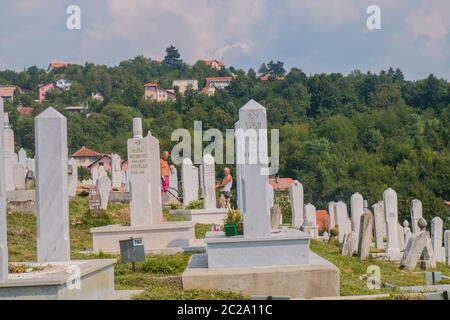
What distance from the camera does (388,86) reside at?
89.2 m

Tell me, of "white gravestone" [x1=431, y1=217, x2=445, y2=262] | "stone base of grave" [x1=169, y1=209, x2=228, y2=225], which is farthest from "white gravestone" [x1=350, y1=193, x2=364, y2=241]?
"stone base of grave" [x1=169, y1=209, x2=228, y2=225]

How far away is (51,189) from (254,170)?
2.89 meters

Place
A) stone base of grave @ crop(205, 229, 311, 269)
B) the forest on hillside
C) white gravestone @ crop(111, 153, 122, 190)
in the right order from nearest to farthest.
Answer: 1. stone base of grave @ crop(205, 229, 311, 269)
2. white gravestone @ crop(111, 153, 122, 190)
3. the forest on hillside

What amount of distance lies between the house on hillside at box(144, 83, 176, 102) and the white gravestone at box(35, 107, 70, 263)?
71.6 meters

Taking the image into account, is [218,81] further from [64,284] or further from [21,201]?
[64,284]

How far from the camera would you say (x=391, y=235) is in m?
22.6

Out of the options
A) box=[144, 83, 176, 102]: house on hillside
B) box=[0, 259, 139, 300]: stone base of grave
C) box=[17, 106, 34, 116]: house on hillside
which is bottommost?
box=[0, 259, 139, 300]: stone base of grave

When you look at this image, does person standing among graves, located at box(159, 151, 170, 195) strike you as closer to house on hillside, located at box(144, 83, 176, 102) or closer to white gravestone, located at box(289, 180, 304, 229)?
white gravestone, located at box(289, 180, 304, 229)

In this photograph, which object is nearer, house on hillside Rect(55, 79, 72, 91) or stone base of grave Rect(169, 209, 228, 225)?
stone base of grave Rect(169, 209, 228, 225)

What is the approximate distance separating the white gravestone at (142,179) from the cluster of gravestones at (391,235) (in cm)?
432

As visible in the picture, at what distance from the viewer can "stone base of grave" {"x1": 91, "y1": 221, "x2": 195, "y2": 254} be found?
18.2 metres

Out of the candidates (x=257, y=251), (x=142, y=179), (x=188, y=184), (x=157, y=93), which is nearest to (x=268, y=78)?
(x=157, y=93)
